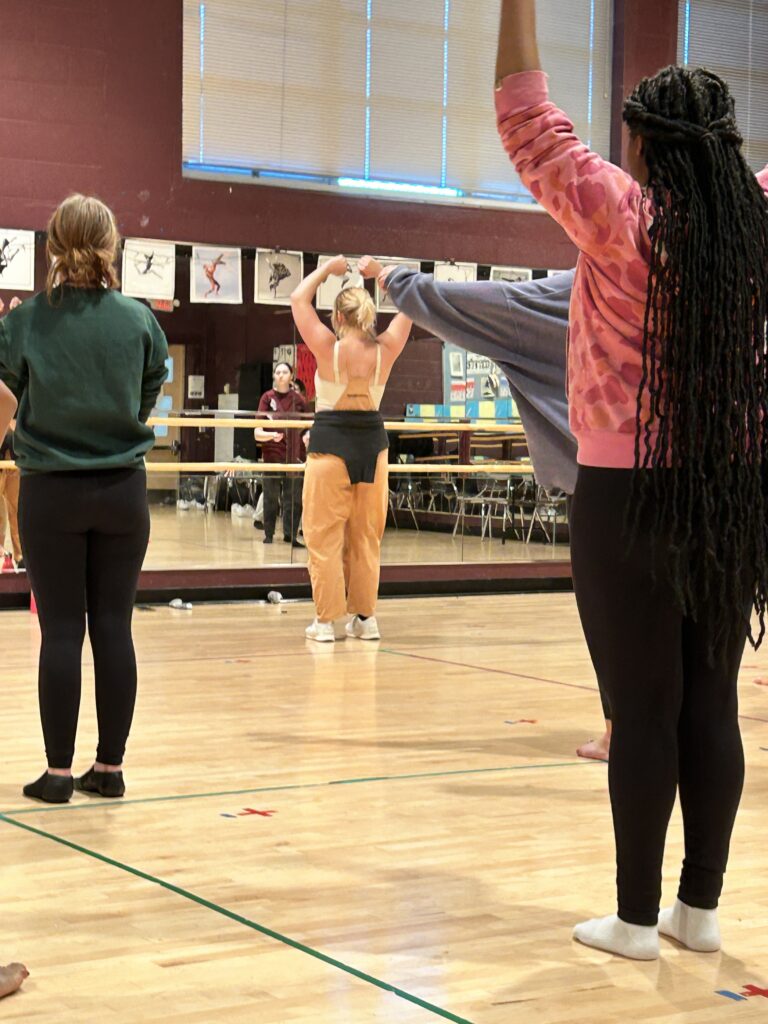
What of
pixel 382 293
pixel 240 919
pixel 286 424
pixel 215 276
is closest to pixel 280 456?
pixel 286 424

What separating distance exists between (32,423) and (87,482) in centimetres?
19

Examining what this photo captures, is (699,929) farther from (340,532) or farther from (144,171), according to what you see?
(144,171)

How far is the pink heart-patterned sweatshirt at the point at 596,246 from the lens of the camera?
2.38m

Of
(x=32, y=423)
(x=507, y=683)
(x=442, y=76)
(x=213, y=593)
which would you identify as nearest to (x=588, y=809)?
(x=32, y=423)

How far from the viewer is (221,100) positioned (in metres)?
9.62

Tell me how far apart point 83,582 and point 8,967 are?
1463 millimetres

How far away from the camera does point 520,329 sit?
3666mm

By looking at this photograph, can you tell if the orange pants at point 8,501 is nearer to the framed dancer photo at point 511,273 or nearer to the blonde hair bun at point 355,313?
the blonde hair bun at point 355,313

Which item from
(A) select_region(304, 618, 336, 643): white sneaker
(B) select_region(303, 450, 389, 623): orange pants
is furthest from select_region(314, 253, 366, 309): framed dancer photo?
(A) select_region(304, 618, 336, 643): white sneaker

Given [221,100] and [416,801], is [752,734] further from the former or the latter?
[221,100]

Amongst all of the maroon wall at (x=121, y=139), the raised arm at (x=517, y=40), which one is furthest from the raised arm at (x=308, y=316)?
the raised arm at (x=517, y=40)

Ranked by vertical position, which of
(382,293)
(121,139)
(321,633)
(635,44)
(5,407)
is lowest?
(321,633)

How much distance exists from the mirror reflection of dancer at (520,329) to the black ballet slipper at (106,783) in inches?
51.6

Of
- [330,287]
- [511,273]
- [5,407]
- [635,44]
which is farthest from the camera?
[635,44]
